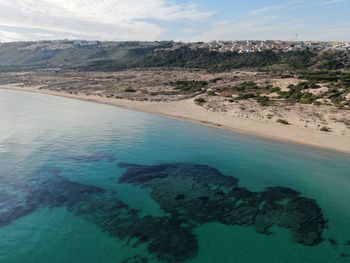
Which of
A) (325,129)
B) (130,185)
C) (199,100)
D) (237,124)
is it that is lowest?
(130,185)

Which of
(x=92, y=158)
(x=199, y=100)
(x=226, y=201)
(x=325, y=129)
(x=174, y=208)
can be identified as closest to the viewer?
(x=174, y=208)

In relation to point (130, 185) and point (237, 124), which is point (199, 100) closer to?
point (237, 124)

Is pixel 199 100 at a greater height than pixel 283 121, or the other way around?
pixel 283 121

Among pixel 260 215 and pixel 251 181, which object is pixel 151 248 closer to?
pixel 260 215

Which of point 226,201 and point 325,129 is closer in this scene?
point 226,201

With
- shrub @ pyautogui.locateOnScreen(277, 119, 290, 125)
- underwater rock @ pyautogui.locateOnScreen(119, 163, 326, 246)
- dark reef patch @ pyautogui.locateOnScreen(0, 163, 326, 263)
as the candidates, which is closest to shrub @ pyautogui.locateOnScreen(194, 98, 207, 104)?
shrub @ pyautogui.locateOnScreen(277, 119, 290, 125)

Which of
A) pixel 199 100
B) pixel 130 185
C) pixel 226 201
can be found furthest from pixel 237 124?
pixel 130 185

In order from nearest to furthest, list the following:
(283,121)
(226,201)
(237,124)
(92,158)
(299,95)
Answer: (226,201), (92,158), (283,121), (237,124), (299,95)
